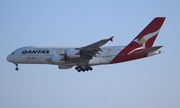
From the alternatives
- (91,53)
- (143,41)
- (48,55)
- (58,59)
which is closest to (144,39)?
(143,41)

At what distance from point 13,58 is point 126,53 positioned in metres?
16.0

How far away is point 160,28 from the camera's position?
53.2 meters

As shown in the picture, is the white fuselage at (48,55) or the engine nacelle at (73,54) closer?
the engine nacelle at (73,54)

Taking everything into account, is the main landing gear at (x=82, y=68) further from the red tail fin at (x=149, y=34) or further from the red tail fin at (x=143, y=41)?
the red tail fin at (x=149, y=34)

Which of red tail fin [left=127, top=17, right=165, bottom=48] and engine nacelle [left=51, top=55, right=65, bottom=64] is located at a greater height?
red tail fin [left=127, top=17, right=165, bottom=48]

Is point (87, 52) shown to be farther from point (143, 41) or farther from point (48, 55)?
point (143, 41)

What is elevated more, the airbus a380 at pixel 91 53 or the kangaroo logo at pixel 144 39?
the kangaroo logo at pixel 144 39

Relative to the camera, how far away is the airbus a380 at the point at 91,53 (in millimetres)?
50188

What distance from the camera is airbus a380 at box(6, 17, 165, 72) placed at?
50188mm

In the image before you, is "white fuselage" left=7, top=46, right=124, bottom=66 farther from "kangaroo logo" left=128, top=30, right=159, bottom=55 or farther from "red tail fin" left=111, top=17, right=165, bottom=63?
"kangaroo logo" left=128, top=30, right=159, bottom=55

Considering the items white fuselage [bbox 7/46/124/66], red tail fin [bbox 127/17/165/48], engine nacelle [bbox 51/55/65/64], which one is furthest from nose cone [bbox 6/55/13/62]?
red tail fin [bbox 127/17/165/48]

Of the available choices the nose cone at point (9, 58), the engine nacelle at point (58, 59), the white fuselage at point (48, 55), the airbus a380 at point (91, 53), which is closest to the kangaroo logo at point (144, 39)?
the airbus a380 at point (91, 53)

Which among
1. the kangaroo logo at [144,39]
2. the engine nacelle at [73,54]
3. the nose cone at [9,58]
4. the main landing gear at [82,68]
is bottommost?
the main landing gear at [82,68]

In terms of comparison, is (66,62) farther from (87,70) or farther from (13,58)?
(13,58)
